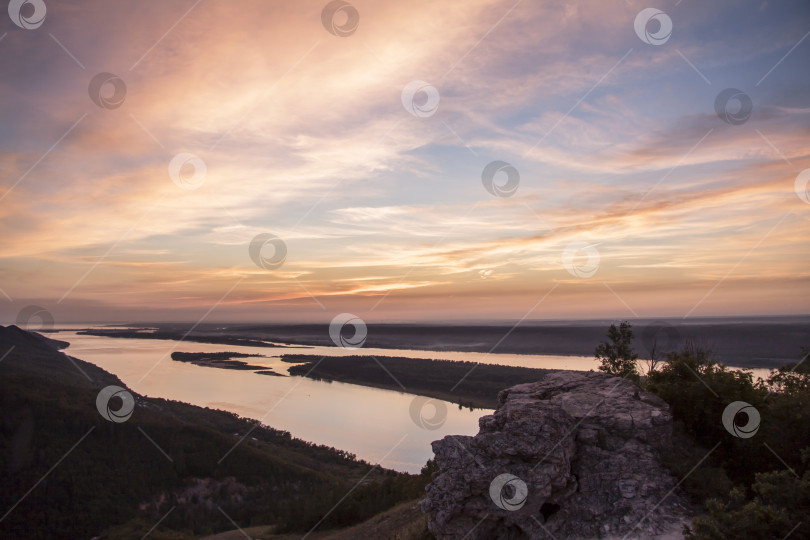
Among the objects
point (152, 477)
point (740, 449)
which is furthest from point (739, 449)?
point (152, 477)

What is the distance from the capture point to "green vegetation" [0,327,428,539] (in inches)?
859

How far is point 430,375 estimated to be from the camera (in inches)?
2805

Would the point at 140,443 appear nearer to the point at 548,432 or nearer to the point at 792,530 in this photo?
the point at 548,432

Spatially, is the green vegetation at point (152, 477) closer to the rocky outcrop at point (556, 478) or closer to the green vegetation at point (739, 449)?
the rocky outcrop at point (556, 478)

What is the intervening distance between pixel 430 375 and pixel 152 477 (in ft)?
155

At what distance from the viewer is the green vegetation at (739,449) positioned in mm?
7430

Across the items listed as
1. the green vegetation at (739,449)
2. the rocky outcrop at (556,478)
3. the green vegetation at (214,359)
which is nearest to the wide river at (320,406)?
the green vegetation at (214,359)

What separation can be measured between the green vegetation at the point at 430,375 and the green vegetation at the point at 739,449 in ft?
98.5

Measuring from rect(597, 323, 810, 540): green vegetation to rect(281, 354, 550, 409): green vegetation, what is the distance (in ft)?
98.5

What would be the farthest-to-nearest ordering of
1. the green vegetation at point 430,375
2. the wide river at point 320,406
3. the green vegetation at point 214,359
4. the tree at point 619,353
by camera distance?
the green vegetation at point 214,359, the green vegetation at point 430,375, the wide river at point 320,406, the tree at point 619,353

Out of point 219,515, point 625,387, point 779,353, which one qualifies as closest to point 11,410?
point 219,515

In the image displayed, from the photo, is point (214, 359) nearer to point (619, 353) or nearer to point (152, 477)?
point (152, 477)

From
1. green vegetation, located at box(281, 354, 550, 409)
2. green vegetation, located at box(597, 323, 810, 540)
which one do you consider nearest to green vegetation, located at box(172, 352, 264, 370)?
green vegetation, located at box(281, 354, 550, 409)

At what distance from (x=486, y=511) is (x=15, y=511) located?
25.0 metres
